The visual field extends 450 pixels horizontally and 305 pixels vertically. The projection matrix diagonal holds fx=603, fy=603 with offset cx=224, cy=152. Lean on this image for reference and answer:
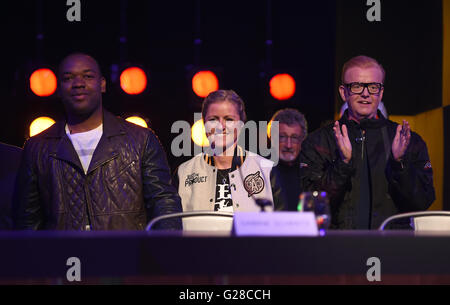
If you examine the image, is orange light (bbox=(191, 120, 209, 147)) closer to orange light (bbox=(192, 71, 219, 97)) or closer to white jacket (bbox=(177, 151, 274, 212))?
orange light (bbox=(192, 71, 219, 97))

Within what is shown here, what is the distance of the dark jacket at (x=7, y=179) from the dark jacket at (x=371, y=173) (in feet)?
5.26

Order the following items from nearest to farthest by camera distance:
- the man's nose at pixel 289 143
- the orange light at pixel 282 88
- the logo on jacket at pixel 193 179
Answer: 1. the logo on jacket at pixel 193 179
2. the man's nose at pixel 289 143
3. the orange light at pixel 282 88

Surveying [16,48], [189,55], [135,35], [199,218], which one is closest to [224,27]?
[189,55]

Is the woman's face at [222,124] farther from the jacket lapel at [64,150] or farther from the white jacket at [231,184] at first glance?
the jacket lapel at [64,150]

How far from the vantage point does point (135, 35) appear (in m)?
6.45

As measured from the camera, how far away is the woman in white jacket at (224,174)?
344 centimetres

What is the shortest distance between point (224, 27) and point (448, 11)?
2.24 meters

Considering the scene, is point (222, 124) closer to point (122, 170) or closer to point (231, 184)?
point (231, 184)

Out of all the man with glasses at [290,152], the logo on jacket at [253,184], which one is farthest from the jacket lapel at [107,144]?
the man with glasses at [290,152]

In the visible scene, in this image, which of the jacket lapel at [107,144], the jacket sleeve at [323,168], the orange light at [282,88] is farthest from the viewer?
the orange light at [282,88]

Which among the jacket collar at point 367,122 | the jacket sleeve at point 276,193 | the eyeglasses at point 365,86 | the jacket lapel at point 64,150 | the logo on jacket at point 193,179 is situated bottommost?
the jacket sleeve at point 276,193

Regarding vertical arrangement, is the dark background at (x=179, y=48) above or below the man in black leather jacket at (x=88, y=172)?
above

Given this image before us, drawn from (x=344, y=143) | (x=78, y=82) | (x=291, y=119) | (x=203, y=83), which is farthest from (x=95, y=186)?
(x=203, y=83)

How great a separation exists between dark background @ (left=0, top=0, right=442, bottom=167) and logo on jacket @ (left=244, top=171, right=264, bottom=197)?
8.43 ft
